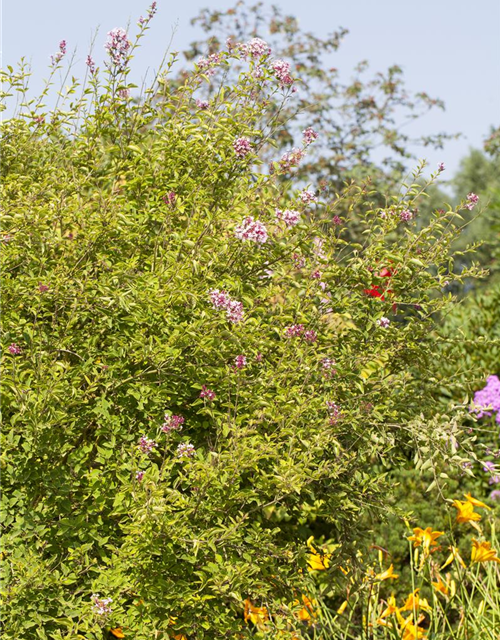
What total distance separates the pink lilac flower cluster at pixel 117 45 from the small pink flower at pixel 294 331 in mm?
1445

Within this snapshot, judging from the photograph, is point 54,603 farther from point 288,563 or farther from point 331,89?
point 331,89

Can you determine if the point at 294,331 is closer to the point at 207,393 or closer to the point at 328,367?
the point at 328,367

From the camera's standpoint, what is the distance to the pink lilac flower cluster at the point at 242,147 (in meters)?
3.45

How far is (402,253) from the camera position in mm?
3598

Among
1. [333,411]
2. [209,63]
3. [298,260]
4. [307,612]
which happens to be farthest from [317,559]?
[209,63]

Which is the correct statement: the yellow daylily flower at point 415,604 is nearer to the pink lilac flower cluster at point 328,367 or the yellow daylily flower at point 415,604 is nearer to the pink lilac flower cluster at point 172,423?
the pink lilac flower cluster at point 328,367

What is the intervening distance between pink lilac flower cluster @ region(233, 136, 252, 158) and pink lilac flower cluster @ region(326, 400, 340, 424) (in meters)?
1.18

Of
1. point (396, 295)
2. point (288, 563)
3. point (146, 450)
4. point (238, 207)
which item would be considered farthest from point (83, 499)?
point (396, 295)

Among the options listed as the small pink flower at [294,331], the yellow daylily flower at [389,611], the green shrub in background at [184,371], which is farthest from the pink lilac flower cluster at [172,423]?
the yellow daylily flower at [389,611]

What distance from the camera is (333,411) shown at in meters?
3.26

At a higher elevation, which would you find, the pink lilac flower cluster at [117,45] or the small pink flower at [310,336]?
the pink lilac flower cluster at [117,45]

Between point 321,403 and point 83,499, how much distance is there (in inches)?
41.4

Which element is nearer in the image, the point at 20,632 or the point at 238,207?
the point at 20,632

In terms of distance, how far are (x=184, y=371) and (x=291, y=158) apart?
1.11 m
